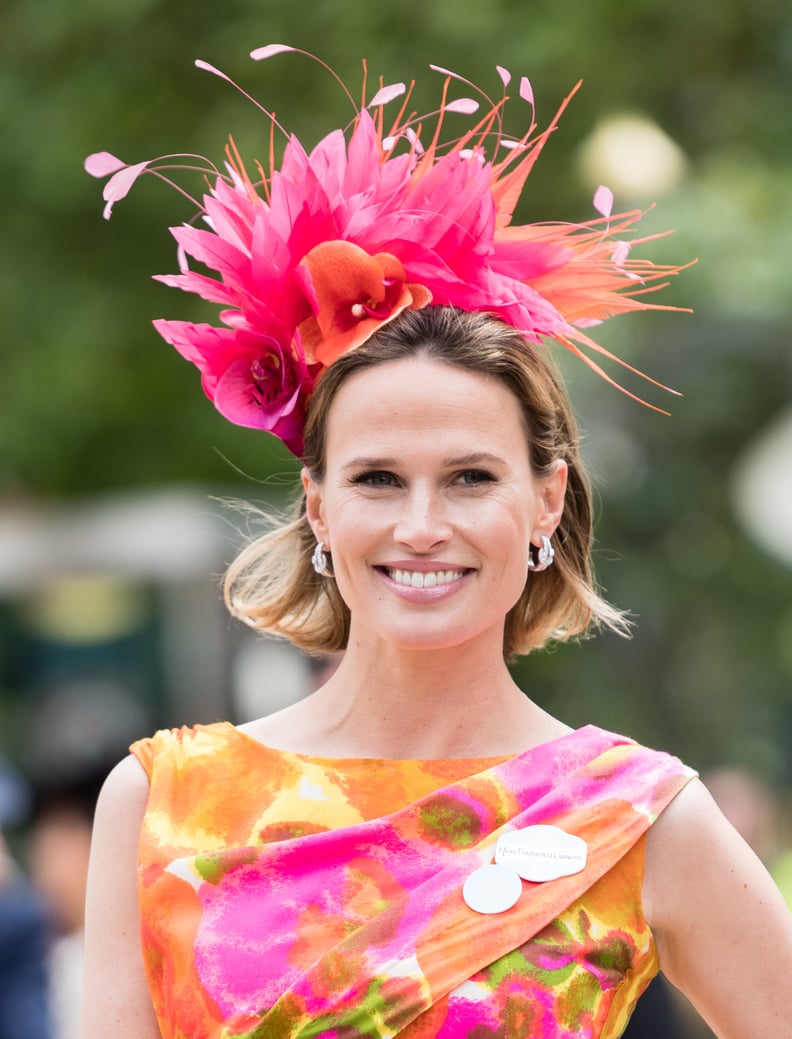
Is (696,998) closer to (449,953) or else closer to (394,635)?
(449,953)

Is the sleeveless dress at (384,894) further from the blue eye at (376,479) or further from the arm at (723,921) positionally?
the blue eye at (376,479)

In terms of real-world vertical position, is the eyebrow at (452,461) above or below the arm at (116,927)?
above

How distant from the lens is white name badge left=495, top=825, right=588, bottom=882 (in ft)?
9.66

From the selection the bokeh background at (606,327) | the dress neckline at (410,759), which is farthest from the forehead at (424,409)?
the bokeh background at (606,327)

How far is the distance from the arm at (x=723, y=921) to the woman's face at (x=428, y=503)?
0.47 metres

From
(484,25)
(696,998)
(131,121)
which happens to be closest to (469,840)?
(696,998)

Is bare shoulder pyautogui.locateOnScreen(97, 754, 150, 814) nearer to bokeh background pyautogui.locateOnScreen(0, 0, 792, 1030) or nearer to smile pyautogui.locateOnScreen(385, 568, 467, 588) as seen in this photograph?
smile pyautogui.locateOnScreen(385, 568, 467, 588)

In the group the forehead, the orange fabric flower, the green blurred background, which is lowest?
the green blurred background

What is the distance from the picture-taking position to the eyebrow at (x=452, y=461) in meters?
2.98

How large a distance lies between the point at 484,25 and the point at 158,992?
7.57 metres

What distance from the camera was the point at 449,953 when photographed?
288 centimetres

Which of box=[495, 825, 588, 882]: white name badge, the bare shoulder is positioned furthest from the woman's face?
the bare shoulder

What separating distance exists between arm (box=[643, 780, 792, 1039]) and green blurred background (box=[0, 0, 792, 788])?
6.40 m

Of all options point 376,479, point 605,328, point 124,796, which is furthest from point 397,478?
point 605,328
